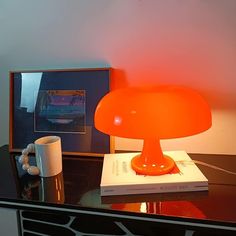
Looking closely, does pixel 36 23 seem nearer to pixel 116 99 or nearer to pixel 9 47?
pixel 9 47

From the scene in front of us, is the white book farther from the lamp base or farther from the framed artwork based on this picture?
the framed artwork

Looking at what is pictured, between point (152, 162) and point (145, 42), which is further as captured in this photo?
point (145, 42)

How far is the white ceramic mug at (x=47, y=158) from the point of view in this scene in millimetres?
734

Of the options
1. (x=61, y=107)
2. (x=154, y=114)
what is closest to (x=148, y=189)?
(x=154, y=114)

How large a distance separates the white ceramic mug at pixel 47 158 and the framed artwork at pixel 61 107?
Answer: 14 centimetres

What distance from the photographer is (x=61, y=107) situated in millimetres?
935

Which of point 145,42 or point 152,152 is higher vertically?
point 145,42

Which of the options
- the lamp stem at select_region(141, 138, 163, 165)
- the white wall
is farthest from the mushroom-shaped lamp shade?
the white wall

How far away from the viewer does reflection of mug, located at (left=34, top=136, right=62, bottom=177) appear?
73 centimetres

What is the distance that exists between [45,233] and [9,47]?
0.71m

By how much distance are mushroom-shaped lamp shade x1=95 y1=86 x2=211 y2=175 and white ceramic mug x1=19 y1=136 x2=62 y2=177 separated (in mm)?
178

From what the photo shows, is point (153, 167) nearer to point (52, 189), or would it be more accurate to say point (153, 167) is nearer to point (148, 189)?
point (148, 189)

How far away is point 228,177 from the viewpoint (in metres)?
0.74

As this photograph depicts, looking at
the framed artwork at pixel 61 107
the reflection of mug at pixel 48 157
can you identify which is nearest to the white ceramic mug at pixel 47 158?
the reflection of mug at pixel 48 157
